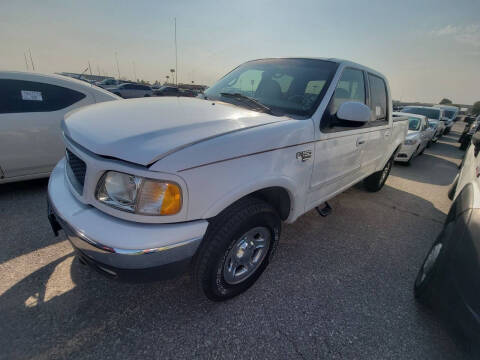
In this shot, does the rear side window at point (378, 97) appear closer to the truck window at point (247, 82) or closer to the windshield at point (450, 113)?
the truck window at point (247, 82)

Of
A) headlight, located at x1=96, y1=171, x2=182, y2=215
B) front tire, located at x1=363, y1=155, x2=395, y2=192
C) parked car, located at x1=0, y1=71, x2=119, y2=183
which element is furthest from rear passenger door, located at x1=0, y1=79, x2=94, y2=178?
→ front tire, located at x1=363, y1=155, x2=395, y2=192

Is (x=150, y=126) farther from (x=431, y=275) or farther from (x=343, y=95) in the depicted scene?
(x=431, y=275)

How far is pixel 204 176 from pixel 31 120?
10.0ft

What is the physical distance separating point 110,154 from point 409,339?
2326 mm

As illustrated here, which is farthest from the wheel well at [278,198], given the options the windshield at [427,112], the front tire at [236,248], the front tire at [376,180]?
the windshield at [427,112]

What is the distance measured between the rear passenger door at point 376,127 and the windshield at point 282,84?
0.98 metres

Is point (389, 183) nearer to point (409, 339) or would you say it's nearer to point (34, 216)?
point (409, 339)

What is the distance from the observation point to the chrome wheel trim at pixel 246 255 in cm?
173

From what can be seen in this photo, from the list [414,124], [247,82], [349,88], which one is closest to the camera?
[349,88]

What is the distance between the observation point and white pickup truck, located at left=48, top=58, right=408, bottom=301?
1.23 meters

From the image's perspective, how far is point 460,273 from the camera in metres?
1.38

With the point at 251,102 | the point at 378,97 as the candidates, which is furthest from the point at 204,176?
the point at 378,97

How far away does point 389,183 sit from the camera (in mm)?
5137

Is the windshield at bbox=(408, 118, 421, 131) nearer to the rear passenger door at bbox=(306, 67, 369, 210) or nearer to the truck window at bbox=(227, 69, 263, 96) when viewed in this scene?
the rear passenger door at bbox=(306, 67, 369, 210)
